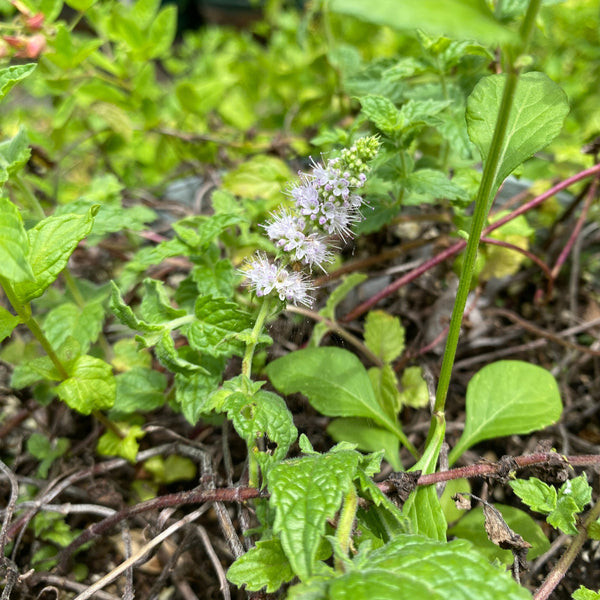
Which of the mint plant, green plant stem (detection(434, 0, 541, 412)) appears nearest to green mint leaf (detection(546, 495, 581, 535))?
the mint plant

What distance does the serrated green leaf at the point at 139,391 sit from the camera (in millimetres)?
1186

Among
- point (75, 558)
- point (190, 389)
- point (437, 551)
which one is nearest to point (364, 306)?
point (190, 389)

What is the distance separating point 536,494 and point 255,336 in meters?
0.55

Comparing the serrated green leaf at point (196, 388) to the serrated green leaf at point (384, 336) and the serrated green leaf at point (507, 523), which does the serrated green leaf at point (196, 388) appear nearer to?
the serrated green leaf at point (384, 336)

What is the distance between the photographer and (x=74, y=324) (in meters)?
1.26

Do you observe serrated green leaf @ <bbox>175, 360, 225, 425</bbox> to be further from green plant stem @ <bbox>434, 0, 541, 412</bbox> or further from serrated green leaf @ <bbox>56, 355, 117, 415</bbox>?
green plant stem @ <bbox>434, 0, 541, 412</bbox>

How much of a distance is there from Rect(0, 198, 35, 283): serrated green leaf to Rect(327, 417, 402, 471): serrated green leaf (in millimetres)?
699

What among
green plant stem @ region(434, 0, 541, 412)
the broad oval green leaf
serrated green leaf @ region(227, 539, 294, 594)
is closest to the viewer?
green plant stem @ region(434, 0, 541, 412)

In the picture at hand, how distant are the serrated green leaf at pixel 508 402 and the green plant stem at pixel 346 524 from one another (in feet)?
1.23

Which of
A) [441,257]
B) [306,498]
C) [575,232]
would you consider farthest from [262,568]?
[575,232]

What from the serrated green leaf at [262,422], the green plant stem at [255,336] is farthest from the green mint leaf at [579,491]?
the green plant stem at [255,336]

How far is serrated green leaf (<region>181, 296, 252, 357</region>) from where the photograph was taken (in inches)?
39.9

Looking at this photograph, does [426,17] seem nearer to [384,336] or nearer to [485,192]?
[485,192]

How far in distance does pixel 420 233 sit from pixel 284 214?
2.56 ft
